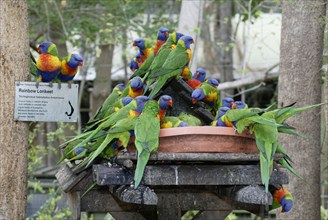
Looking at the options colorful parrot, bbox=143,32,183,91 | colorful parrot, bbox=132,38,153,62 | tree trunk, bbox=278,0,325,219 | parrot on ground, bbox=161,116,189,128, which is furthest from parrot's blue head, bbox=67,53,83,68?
tree trunk, bbox=278,0,325,219

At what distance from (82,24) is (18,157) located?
7591 millimetres

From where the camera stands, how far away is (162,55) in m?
4.82

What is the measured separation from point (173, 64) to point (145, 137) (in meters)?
0.89

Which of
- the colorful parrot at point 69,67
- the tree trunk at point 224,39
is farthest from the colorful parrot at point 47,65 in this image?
the tree trunk at point 224,39

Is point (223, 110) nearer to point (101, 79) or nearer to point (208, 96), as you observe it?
point (208, 96)

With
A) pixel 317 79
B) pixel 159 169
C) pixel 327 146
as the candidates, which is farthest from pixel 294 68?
pixel 159 169

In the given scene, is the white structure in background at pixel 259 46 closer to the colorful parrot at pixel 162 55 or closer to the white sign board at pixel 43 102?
the colorful parrot at pixel 162 55

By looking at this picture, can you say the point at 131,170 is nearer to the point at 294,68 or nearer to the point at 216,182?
the point at 216,182

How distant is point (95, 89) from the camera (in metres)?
14.3

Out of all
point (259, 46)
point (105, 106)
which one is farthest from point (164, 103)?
point (259, 46)

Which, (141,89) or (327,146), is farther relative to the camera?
(327,146)

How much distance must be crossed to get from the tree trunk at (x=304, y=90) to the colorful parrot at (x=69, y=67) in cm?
260

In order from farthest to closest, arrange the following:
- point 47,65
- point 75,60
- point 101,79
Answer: point 101,79
point 75,60
point 47,65

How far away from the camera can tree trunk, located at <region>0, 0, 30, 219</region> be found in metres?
4.88
